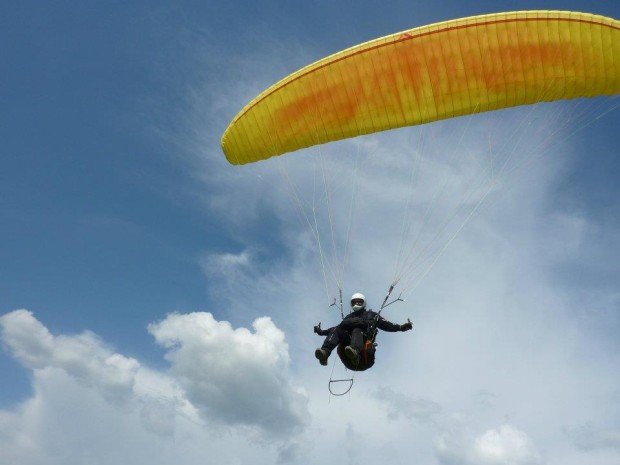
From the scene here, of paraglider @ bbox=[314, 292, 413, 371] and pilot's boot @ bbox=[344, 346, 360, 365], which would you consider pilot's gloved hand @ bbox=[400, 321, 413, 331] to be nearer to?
paraglider @ bbox=[314, 292, 413, 371]

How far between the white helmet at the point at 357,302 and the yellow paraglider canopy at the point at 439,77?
4.54 metres

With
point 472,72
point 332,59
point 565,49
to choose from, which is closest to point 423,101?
point 472,72

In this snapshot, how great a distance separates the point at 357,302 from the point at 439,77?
18.9ft

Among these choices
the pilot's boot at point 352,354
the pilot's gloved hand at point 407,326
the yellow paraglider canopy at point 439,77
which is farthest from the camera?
the yellow paraglider canopy at point 439,77

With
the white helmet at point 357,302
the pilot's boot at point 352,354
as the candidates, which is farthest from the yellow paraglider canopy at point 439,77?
the pilot's boot at point 352,354

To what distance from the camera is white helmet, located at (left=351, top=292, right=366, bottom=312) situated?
12.9 meters

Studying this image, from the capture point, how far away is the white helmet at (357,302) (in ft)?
42.2

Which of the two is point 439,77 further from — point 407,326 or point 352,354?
point 352,354

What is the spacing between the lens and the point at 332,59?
537 inches

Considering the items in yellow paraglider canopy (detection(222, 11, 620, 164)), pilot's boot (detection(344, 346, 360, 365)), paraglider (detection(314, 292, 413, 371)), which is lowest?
pilot's boot (detection(344, 346, 360, 365))

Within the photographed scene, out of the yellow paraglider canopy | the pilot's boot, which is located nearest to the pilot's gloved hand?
the pilot's boot

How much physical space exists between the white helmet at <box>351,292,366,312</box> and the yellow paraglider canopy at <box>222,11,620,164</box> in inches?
179

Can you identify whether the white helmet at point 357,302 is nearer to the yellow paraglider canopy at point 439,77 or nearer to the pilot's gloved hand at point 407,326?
the pilot's gloved hand at point 407,326

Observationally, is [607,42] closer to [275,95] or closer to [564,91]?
[564,91]
